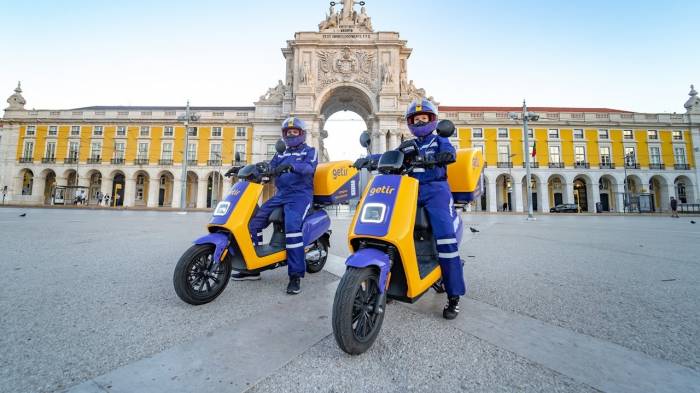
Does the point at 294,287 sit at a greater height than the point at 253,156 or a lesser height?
lesser

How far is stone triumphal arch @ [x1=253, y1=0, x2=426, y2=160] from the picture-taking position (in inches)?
1078

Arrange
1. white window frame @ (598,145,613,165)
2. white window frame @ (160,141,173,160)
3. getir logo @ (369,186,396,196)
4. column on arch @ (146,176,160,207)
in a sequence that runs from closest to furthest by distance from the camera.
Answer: getir logo @ (369,186,396,196), column on arch @ (146,176,160,207), white window frame @ (598,145,613,165), white window frame @ (160,141,173,160)

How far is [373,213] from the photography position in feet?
5.33

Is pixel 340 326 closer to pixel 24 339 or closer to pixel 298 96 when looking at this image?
pixel 24 339

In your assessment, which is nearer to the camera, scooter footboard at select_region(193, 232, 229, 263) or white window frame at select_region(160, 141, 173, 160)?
scooter footboard at select_region(193, 232, 229, 263)

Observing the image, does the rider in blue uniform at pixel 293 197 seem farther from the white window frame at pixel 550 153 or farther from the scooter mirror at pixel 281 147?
the white window frame at pixel 550 153

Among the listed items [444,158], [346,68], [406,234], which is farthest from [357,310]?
[346,68]

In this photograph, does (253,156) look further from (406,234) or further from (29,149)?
(406,234)

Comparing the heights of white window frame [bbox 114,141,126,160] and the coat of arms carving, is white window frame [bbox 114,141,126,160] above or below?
below

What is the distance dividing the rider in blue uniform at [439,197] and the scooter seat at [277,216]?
1280 millimetres

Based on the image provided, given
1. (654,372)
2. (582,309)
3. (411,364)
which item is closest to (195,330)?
(411,364)

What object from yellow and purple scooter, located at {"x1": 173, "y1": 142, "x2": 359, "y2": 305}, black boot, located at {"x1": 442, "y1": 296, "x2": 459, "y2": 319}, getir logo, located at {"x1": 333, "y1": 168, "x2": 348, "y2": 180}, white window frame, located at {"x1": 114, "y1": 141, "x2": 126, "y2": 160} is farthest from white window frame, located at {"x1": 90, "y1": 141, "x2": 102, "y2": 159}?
black boot, located at {"x1": 442, "y1": 296, "x2": 459, "y2": 319}

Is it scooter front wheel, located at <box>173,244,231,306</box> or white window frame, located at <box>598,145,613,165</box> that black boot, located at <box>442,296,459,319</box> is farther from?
white window frame, located at <box>598,145,613,165</box>

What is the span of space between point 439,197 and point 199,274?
1806mm
